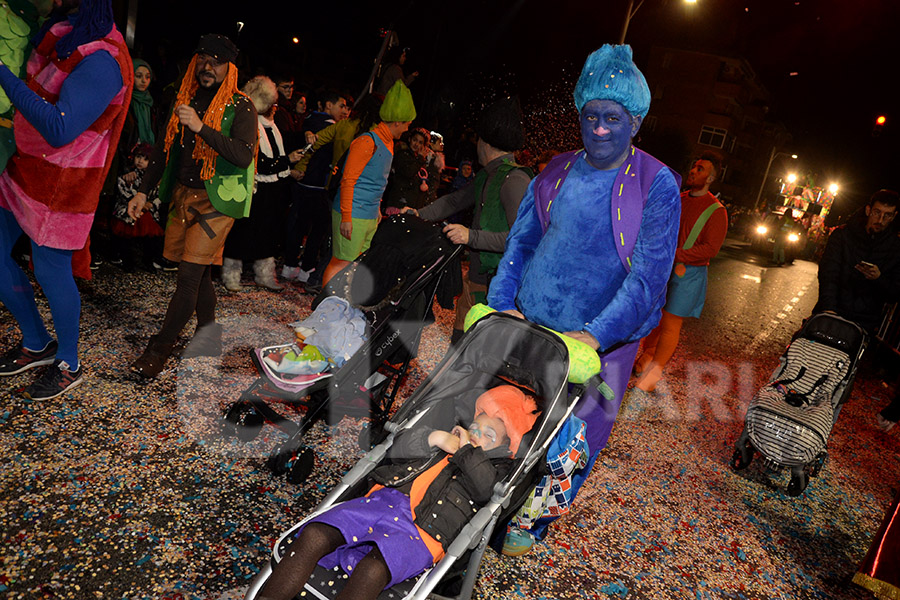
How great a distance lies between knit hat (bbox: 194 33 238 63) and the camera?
3344mm

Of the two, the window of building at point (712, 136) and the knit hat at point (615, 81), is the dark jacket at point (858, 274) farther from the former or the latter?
the window of building at point (712, 136)

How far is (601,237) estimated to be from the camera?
2379 millimetres

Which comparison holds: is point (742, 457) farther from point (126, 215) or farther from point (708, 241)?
point (126, 215)

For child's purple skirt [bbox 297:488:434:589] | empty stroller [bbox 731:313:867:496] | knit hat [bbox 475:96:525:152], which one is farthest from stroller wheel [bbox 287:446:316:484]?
empty stroller [bbox 731:313:867:496]

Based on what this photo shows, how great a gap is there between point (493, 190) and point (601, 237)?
4.20 ft

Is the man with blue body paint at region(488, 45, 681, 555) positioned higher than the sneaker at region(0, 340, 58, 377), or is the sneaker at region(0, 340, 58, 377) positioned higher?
the man with blue body paint at region(488, 45, 681, 555)

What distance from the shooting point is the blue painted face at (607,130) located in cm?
229

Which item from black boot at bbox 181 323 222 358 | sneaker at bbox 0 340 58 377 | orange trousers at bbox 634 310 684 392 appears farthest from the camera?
orange trousers at bbox 634 310 684 392

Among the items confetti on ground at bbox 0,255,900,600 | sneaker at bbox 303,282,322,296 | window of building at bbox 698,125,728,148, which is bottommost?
confetti on ground at bbox 0,255,900,600

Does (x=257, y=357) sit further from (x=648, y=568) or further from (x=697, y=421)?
(x=697, y=421)

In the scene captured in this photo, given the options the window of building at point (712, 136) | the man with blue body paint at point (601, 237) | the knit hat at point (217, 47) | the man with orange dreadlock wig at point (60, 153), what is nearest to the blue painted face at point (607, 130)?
the man with blue body paint at point (601, 237)

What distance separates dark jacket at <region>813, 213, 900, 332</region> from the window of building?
138 feet

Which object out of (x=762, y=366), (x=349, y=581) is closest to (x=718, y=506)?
(x=349, y=581)

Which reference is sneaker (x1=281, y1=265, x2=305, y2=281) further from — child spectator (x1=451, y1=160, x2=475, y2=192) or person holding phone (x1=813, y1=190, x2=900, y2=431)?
person holding phone (x1=813, y1=190, x2=900, y2=431)
